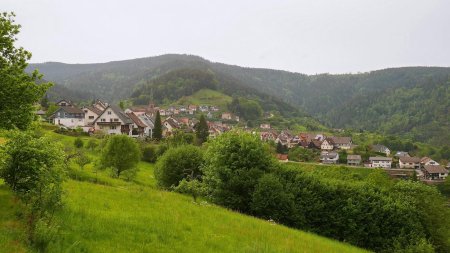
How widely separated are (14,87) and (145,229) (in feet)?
23.9

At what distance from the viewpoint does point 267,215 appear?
96.0 feet

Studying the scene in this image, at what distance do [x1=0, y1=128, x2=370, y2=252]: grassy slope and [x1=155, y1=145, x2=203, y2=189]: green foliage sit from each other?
66.1ft

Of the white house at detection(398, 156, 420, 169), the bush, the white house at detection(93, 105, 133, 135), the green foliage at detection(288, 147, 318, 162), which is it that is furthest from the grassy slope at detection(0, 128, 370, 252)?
the white house at detection(398, 156, 420, 169)

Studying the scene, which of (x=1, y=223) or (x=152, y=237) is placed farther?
(x=152, y=237)

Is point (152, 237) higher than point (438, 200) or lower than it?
higher

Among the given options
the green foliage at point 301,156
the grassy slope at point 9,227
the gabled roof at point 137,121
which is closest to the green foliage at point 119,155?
the grassy slope at point 9,227

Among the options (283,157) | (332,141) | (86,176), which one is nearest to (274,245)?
(86,176)

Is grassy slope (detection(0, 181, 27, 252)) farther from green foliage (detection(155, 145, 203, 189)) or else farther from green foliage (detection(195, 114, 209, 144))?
green foliage (detection(195, 114, 209, 144))

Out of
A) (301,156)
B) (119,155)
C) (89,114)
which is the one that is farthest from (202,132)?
(119,155)

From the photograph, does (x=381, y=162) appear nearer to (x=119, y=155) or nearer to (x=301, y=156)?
(x=301, y=156)

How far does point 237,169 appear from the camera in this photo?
103 feet

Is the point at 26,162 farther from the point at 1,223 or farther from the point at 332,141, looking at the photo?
the point at 332,141

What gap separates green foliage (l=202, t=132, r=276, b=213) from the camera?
30.9 metres

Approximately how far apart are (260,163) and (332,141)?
462 feet
